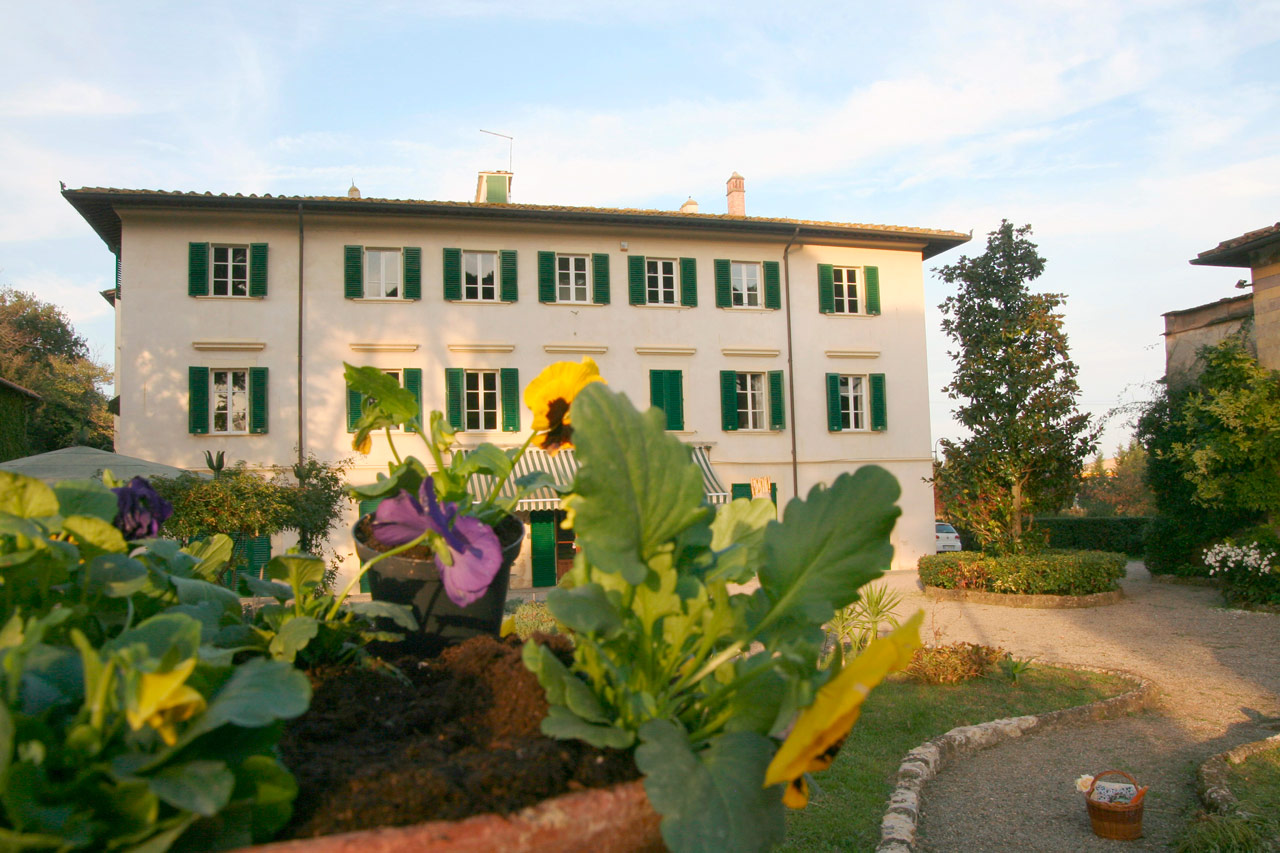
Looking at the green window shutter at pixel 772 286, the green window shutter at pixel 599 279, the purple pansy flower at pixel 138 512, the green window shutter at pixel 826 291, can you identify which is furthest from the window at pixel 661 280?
the purple pansy flower at pixel 138 512

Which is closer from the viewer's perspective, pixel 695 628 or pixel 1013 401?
pixel 695 628

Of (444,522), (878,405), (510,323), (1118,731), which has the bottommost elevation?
(1118,731)

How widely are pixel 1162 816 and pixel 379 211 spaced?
17325mm

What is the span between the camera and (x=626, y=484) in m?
0.88

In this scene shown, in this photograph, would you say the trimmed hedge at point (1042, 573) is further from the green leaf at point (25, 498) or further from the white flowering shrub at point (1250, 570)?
the green leaf at point (25, 498)

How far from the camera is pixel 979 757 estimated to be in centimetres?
626

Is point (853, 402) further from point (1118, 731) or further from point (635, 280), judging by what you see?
point (1118, 731)

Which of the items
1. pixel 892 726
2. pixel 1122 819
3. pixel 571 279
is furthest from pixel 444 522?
pixel 571 279

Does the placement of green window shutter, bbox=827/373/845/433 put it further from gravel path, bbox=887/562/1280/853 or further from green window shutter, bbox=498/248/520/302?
green window shutter, bbox=498/248/520/302

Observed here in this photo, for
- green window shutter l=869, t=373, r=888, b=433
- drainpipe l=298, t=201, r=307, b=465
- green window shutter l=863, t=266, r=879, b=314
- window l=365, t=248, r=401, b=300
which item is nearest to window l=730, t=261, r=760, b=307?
green window shutter l=863, t=266, r=879, b=314

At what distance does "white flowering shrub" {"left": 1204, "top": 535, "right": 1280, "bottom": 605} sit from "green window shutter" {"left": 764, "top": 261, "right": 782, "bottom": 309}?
10395mm

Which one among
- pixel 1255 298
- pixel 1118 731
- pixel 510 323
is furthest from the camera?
pixel 510 323

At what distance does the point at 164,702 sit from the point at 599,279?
759 inches

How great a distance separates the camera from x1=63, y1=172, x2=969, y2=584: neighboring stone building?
691 inches
